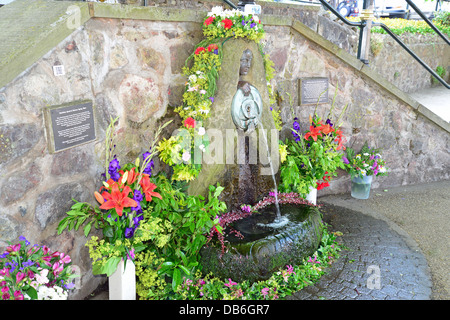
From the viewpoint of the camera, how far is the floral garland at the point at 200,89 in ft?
10.4

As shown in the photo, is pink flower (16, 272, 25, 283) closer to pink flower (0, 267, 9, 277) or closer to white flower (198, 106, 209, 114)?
pink flower (0, 267, 9, 277)

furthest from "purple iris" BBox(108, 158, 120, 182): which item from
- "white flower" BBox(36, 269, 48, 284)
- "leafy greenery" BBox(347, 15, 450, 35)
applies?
"leafy greenery" BBox(347, 15, 450, 35)

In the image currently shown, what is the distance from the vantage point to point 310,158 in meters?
4.09

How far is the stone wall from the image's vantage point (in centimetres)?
232

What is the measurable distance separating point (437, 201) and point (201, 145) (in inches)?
124

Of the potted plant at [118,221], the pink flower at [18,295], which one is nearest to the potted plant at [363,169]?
the potted plant at [118,221]

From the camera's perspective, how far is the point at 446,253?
3572mm

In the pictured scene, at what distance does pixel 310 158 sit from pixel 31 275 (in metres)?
2.85

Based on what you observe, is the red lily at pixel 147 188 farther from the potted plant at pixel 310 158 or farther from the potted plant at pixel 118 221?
the potted plant at pixel 310 158

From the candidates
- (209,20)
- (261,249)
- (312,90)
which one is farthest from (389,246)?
(209,20)

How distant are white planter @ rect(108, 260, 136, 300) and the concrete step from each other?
6035 millimetres

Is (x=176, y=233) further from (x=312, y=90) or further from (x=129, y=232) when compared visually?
(x=312, y=90)

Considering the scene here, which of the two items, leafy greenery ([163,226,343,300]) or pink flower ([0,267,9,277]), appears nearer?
pink flower ([0,267,9,277])
